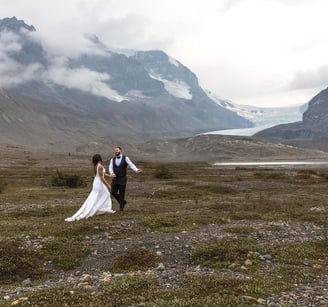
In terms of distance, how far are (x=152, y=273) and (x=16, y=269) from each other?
4.93 meters

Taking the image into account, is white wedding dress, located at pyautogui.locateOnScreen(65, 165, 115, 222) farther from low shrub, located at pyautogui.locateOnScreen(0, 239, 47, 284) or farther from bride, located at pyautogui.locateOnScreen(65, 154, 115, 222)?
low shrub, located at pyautogui.locateOnScreen(0, 239, 47, 284)

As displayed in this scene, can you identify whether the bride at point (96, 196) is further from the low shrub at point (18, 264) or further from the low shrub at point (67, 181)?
the low shrub at point (67, 181)

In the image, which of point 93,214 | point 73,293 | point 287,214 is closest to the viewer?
point 73,293

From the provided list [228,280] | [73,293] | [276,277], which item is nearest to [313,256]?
[276,277]

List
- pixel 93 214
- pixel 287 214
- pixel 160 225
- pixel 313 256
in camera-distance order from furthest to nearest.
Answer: pixel 287 214 → pixel 93 214 → pixel 160 225 → pixel 313 256

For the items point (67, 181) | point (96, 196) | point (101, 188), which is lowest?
point (67, 181)

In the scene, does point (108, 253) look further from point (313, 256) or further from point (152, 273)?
point (313, 256)

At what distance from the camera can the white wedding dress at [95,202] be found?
25109 mm

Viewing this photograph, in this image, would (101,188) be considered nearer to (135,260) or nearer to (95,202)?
(95,202)

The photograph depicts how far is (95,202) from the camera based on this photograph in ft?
83.9

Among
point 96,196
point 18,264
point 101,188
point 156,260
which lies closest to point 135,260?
point 156,260

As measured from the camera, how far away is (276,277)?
14.5 m

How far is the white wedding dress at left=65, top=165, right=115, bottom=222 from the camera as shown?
25.1m

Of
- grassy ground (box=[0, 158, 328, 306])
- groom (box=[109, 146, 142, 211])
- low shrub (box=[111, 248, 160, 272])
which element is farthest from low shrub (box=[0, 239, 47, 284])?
groom (box=[109, 146, 142, 211])
